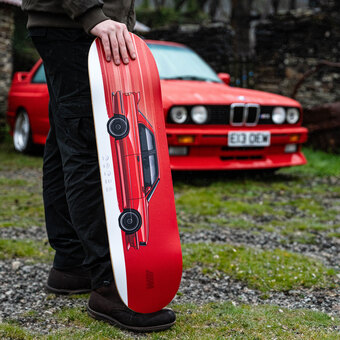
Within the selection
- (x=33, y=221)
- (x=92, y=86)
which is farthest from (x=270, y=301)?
(x=33, y=221)

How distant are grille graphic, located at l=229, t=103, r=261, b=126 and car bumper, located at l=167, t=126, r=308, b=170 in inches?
3.0

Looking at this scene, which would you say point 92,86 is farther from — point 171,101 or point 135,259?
point 171,101

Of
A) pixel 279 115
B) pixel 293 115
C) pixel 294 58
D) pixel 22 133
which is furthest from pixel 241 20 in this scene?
pixel 279 115

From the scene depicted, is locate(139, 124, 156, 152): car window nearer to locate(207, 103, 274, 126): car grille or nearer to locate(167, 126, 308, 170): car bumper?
locate(167, 126, 308, 170): car bumper

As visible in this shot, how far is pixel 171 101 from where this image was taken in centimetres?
448

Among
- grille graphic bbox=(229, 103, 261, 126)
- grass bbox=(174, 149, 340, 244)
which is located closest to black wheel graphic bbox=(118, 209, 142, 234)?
grass bbox=(174, 149, 340, 244)

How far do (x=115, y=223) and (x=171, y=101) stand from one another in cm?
290

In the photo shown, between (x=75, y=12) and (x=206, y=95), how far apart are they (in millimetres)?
3144

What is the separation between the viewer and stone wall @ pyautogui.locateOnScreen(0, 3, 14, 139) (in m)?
7.88

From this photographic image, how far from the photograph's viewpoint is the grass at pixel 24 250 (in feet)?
8.66

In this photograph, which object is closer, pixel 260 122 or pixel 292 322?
pixel 292 322

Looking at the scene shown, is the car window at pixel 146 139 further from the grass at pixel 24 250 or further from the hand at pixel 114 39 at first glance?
the grass at pixel 24 250

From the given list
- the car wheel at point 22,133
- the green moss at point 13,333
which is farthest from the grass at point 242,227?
the car wheel at point 22,133

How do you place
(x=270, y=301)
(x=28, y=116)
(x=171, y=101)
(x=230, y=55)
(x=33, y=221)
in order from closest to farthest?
(x=270, y=301)
(x=33, y=221)
(x=171, y=101)
(x=28, y=116)
(x=230, y=55)
